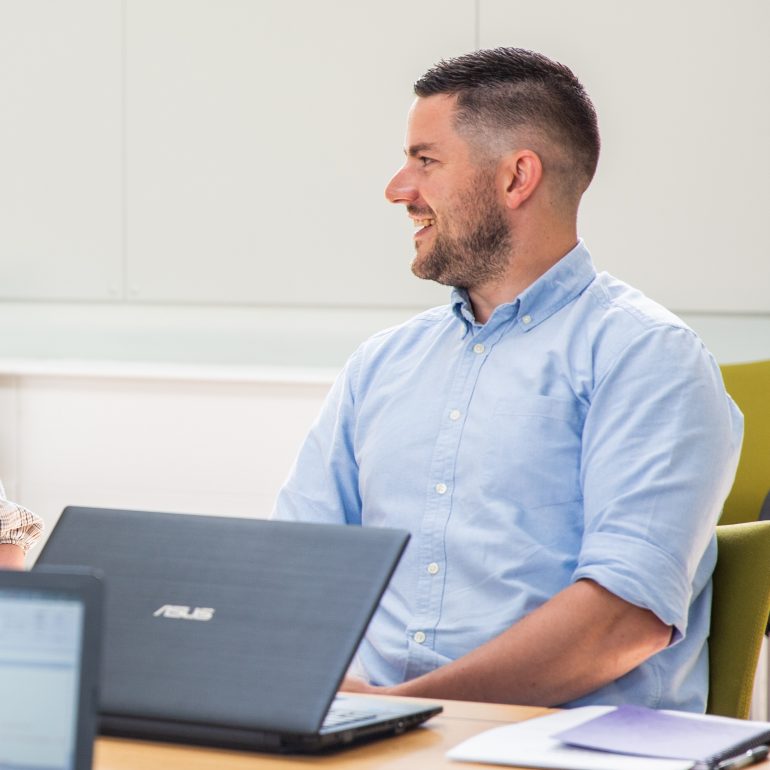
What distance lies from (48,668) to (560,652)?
913mm

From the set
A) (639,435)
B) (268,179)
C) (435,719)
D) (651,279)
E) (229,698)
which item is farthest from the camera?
(268,179)

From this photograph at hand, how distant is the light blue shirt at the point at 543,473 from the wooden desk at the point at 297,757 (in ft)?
1.53

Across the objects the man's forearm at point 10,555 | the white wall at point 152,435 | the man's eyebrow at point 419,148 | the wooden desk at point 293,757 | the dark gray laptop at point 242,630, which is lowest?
the white wall at point 152,435

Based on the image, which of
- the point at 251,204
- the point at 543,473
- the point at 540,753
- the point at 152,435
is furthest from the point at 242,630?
the point at 251,204

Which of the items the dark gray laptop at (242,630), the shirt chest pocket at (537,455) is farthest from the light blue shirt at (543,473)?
the dark gray laptop at (242,630)

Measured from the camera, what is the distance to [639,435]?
1.64m

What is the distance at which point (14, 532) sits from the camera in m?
1.98

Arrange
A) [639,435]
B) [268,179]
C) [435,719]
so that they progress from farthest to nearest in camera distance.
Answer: [268,179], [639,435], [435,719]

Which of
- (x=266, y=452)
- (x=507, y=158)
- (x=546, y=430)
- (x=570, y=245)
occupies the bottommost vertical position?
(x=266, y=452)

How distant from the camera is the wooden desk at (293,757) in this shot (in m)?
1.07

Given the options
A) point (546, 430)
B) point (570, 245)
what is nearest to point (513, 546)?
point (546, 430)

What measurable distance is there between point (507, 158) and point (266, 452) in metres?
1.82

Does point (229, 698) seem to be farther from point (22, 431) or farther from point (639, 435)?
point (22, 431)

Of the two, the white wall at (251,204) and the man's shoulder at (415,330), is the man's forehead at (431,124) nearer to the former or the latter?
the man's shoulder at (415,330)
